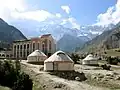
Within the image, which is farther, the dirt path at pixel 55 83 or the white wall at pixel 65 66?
the white wall at pixel 65 66

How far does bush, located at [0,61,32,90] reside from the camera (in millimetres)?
41647

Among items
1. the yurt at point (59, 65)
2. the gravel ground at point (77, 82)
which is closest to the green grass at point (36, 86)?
the gravel ground at point (77, 82)

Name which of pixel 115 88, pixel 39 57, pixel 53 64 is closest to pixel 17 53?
pixel 39 57

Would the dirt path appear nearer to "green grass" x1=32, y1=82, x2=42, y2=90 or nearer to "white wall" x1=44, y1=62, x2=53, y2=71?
"green grass" x1=32, y1=82, x2=42, y2=90

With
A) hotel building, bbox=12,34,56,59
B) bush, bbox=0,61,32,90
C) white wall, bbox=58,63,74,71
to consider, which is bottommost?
bush, bbox=0,61,32,90

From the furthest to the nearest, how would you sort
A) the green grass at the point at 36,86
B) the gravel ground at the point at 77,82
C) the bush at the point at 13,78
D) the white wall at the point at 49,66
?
1. the white wall at the point at 49,66
2. the bush at the point at 13,78
3. the green grass at the point at 36,86
4. the gravel ground at the point at 77,82

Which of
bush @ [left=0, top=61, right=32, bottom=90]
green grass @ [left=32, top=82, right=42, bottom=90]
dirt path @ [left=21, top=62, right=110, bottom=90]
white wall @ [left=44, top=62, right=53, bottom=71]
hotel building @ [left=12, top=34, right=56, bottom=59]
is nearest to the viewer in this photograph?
dirt path @ [left=21, top=62, right=110, bottom=90]

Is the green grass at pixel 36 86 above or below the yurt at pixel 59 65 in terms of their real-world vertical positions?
below

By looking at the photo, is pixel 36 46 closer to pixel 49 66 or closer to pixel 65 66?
pixel 49 66

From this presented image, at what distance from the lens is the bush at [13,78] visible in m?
41.6

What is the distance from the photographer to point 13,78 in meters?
47.1

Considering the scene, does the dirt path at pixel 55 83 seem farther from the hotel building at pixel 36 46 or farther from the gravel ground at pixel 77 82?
the hotel building at pixel 36 46

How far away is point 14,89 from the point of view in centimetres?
4253

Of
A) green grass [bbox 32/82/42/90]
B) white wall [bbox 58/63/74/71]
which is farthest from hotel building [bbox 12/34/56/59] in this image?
green grass [bbox 32/82/42/90]
